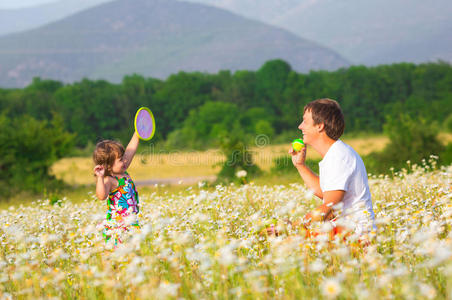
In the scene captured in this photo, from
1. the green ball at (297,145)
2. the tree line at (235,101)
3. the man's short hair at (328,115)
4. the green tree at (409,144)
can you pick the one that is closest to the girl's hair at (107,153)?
the green ball at (297,145)

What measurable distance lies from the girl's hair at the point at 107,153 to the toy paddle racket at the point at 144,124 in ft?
0.87

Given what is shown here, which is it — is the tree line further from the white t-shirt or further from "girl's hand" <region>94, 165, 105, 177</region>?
the white t-shirt

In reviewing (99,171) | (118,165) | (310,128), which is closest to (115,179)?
(118,165)

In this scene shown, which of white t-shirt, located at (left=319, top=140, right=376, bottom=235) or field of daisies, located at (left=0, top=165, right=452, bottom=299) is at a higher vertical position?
white t-shirt, located at (left=319, top=140, right=376, bottom=235)

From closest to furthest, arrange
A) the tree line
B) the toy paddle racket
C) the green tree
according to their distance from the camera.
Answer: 1. the toy paddle racket
2. the green tree
3. the tree line

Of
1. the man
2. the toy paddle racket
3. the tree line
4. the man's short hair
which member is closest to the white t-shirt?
the man

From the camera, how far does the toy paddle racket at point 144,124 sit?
4891 millimetres

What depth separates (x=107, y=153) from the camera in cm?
473

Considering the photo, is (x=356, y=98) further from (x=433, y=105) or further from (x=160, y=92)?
(x=160, y=92)

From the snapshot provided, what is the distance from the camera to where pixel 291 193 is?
6.89 metres

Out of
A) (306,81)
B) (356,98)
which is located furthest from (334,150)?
(306,81)

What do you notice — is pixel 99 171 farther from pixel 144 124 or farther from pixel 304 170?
pixel 304 170

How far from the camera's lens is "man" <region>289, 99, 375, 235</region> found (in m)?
3.56

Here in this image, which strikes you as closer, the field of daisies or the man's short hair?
the field of daisies
